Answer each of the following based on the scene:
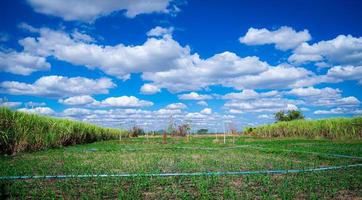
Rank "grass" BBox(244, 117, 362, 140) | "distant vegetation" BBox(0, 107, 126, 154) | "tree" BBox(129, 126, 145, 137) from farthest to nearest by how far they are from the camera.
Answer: "tree" BBox(129, 126, 145, 137), "grass" BBox(244, 117, 362, 140), "distant vegetation" BBox(0, 107, 126, 154)

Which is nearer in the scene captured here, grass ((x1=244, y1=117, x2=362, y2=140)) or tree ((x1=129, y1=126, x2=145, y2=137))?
grass ((x1=244, y1=117, x2=362, y2=140))

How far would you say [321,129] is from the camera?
81.8 ft

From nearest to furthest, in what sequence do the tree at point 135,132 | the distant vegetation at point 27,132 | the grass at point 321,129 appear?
the distant vegetation at point 27,132, the grass at point 321,129, the tree at point 135,132

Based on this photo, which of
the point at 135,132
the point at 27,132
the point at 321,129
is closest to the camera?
the point at 27,132

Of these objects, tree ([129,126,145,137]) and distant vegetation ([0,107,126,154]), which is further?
tree ([129,126,145,137])

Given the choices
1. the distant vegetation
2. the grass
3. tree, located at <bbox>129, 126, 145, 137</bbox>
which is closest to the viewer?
the distant vegetation

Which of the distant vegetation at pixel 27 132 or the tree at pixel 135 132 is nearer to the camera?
the distant vegetation at pixel 27 132

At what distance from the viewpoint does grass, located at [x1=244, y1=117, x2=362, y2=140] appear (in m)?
21.8

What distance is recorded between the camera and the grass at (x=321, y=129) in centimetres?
2183

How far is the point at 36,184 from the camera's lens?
4980mm

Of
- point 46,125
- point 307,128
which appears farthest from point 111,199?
point 307,128

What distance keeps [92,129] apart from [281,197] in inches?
813

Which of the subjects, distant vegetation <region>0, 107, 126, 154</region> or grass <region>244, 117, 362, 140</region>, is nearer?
distant vegetation <region>0, 107, 126, 154</region>

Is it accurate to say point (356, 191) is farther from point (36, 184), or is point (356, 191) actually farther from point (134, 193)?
point (36, 184)
